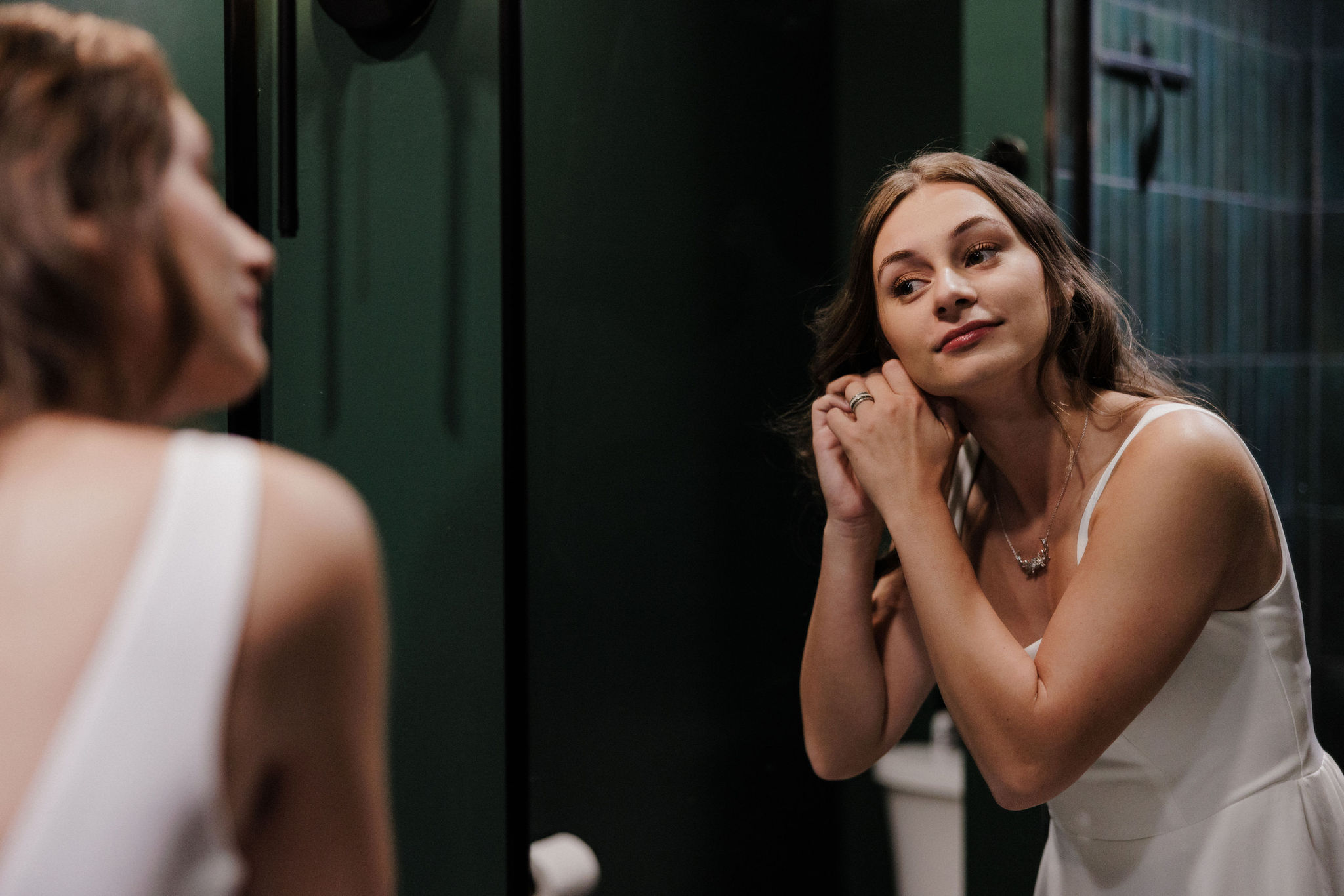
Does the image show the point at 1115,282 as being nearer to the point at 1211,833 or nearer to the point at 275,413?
the point at 1211,833

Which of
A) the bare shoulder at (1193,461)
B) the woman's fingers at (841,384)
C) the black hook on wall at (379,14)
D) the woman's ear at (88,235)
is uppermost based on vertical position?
the black hook on wall at (379,14)

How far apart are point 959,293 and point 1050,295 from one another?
124mm

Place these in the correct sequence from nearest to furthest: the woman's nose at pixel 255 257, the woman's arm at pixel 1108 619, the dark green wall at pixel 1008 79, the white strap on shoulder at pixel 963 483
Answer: the woman's nose at pixel 255 257
the woman's arm at pixel 1108 619
the white strap on shoulder at pixel 963 483
the dark green wall at pixel 1008 79

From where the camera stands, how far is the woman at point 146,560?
0.38 meters

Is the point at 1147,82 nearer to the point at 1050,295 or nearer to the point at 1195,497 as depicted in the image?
the point at 1050,295

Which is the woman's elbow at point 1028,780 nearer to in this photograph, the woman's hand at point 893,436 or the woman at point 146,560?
the woman's hand at point 893,436

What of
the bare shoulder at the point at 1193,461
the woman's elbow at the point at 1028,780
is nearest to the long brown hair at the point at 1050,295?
the bare shoulder at the point at 1193,461

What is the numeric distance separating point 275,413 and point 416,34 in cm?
50

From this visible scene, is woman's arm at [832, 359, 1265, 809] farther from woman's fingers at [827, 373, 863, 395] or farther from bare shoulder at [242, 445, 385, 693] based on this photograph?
bare shoulder at [242, 445, 385, 693]

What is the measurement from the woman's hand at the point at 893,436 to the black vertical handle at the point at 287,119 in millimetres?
720

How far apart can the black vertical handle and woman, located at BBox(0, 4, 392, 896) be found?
0.87 meters

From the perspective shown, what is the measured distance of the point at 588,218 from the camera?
4.07ft

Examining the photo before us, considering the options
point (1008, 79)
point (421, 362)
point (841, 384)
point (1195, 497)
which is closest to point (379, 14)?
point (421, 362)

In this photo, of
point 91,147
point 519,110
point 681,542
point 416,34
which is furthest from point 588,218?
point 91,147
